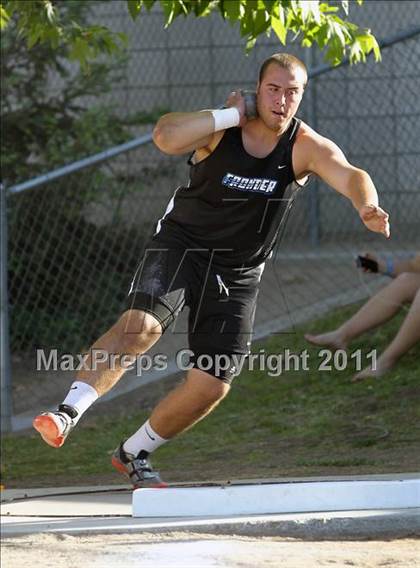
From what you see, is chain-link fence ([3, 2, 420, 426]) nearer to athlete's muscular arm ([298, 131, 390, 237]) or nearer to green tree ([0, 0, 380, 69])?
green tree ([0, 0, 380, 69])

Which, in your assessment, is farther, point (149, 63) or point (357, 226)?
point (149, 63)

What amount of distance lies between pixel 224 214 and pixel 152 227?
4499mm

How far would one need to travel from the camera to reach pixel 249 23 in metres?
6.27

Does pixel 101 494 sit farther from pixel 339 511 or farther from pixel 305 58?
pixel 305 58

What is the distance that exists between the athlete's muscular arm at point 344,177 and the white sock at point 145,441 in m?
1.48

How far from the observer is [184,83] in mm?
11938

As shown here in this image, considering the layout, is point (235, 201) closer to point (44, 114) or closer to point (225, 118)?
point (225, 118)

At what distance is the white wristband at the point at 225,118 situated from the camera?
226 inches

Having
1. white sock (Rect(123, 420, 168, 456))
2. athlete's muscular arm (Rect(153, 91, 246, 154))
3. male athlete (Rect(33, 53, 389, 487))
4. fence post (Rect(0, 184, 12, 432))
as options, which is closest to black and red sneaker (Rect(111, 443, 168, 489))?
white sock (Rect(123, 420, 168, 456))

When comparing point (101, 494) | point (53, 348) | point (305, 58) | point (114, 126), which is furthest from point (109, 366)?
point (305, 58)

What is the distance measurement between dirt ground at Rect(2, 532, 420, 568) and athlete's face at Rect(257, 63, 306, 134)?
6.26 ft

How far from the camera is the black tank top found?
588 cm

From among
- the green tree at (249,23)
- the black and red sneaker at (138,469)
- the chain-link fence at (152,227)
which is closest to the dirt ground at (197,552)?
the black and red sneaker at (138,469)

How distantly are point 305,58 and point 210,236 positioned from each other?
5718 millimetres
